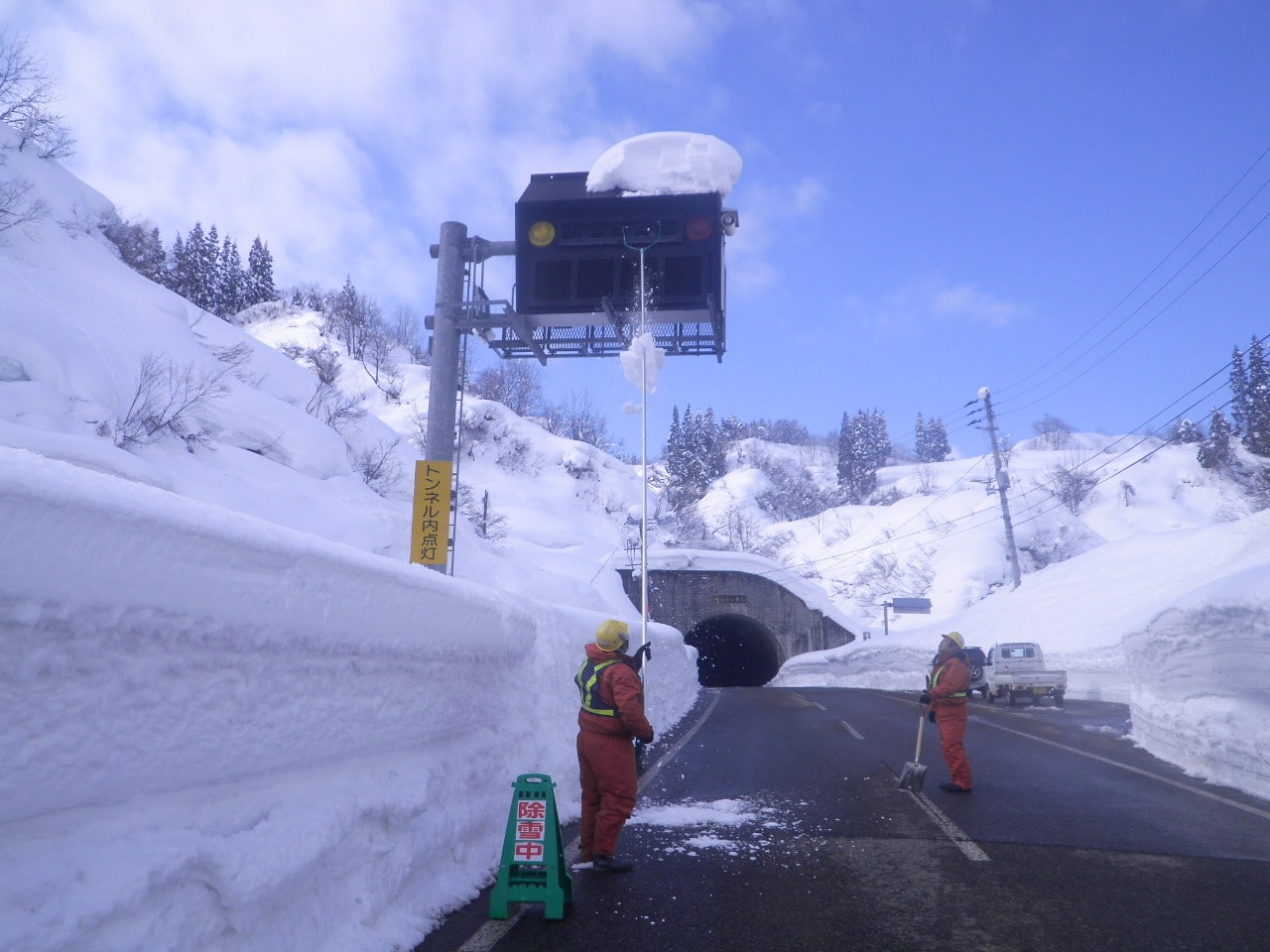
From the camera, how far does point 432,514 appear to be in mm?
9352

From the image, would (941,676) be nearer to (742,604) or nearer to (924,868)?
(924,868)

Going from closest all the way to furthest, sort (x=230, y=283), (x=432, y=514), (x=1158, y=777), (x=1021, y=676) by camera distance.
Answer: (x=1158, y=777) < (x=432, y=514) < (x=1021, y=676) < (x=230, y=283)

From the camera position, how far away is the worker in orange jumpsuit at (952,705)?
8.29 m

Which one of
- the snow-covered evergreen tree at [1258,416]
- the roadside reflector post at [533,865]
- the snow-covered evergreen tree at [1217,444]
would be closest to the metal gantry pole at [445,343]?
the roadside reflector post at [533,865]

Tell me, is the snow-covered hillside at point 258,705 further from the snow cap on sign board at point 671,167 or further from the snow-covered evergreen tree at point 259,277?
the snow-covered evergreen tree at point 259,277

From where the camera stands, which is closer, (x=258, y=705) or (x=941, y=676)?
(x=258, y=705)

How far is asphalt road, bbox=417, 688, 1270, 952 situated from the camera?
4238mm

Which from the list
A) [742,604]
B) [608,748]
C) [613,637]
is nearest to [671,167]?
[613,637]

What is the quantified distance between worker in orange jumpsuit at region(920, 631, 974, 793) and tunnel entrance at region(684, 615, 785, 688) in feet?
126

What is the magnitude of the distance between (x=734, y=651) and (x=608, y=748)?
5231 cm

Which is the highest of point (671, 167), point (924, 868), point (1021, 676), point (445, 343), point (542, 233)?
point (671, 167)

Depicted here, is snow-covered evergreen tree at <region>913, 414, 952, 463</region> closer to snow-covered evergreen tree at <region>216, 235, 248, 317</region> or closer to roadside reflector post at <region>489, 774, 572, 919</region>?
snow-covered evergreen tree at <region>216, 235, 248, 317</region>

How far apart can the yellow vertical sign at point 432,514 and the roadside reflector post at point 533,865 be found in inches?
200

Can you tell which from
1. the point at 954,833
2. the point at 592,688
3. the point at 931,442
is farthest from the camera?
the point at 931,442
